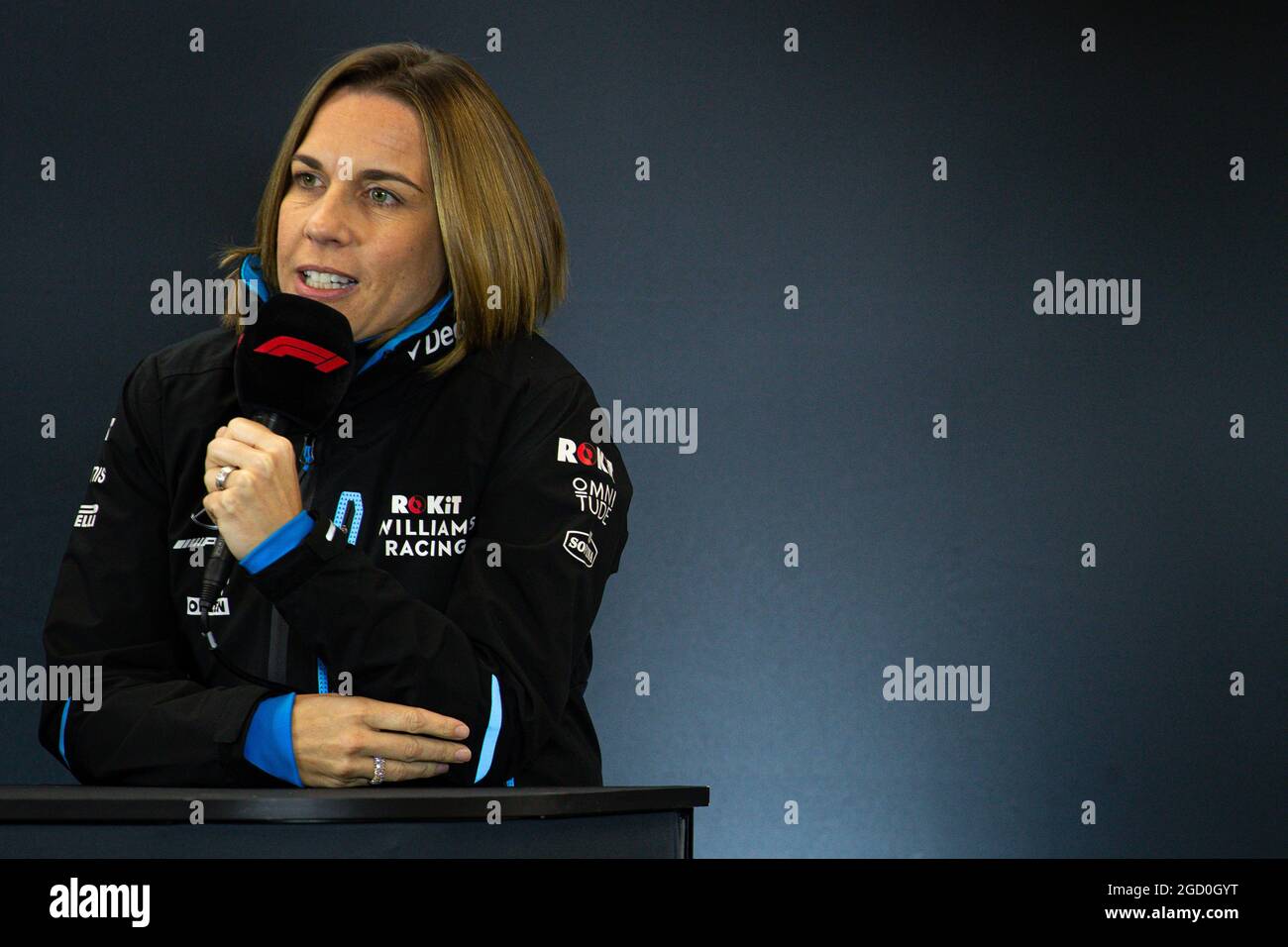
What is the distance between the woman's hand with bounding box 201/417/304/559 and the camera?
1.22 metres

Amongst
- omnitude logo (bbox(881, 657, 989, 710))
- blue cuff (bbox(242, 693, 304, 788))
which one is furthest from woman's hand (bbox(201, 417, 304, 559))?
omnitude logo (bbox(881, 657, 989, 710))

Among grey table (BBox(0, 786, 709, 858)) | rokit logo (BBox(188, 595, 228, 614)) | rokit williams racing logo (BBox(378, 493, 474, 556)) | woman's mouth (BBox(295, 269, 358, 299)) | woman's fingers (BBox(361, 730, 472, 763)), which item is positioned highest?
woman's mouth (BBox(295, 269, 358, 299))

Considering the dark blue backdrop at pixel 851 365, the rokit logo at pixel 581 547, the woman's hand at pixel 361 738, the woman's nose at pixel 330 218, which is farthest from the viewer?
the dark blue backdrop at pixel 851 365

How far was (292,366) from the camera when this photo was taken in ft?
4.22

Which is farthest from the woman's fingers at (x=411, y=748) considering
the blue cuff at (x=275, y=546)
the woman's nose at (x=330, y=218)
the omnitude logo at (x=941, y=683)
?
the omnitude logo at (x=941, y=683)

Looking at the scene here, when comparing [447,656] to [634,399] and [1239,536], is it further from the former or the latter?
[1239,536]

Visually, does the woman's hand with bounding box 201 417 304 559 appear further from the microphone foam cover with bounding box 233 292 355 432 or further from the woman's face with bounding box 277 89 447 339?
the woman's face with bounding box 277 89 447 339

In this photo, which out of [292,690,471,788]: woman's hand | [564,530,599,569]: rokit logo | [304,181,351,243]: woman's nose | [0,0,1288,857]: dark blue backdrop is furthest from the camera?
[0,0,1288,857]: dark blue backdrop

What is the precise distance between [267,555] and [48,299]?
124cm

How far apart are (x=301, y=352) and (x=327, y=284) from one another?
0.27 metres

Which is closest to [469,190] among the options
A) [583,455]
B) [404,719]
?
[583,455]

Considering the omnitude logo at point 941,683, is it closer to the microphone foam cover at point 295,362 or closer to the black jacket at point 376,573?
the black jacket at point 376,573

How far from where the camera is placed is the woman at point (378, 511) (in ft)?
4.09

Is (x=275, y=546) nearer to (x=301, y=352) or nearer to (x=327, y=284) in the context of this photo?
(x=301, y=352)
